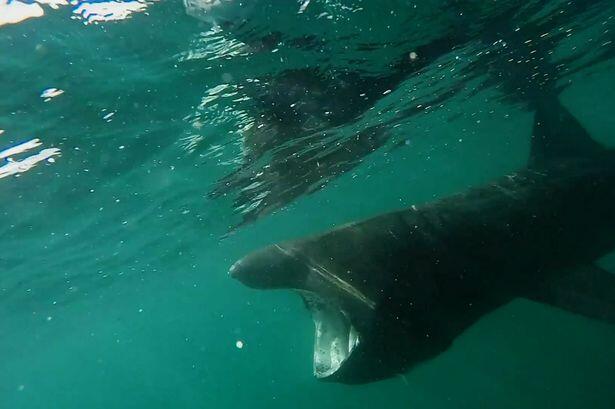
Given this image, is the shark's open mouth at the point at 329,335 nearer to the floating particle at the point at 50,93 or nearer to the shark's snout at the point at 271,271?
the shark's snout at the point at 271,271

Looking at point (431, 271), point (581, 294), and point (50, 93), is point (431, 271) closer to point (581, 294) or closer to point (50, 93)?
point (581, 294)

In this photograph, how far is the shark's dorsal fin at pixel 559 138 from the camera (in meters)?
9.52

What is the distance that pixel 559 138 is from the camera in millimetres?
10281

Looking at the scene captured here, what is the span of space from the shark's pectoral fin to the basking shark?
0.01 metres

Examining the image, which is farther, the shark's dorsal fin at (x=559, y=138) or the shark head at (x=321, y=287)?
the shark's dorsal fin at (x=559, y=138)

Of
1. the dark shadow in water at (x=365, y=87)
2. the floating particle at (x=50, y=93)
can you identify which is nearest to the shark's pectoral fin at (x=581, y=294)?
the dark shadow in water at (x=365, y=87)

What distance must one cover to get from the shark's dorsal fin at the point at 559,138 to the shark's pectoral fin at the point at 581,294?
13.6 ft

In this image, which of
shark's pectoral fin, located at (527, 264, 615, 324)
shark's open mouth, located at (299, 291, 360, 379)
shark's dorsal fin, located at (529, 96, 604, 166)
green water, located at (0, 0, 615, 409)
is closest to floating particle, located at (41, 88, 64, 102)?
green water, located at (0, 0, 615, 409)

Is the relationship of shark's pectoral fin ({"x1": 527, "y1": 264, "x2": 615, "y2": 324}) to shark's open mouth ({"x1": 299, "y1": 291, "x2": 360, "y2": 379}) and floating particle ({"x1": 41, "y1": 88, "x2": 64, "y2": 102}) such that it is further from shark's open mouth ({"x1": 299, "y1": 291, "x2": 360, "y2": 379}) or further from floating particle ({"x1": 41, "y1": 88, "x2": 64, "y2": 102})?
floating particle ({"x1": 41, "y1": 88, "x2": 64, "y2": 102})

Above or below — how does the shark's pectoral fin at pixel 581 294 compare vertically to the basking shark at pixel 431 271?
below

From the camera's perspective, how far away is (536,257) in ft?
18.5

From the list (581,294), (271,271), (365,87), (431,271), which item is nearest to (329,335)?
(271,271)

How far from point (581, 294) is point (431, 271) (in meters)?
2.05

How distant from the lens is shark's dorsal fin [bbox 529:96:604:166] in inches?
375
